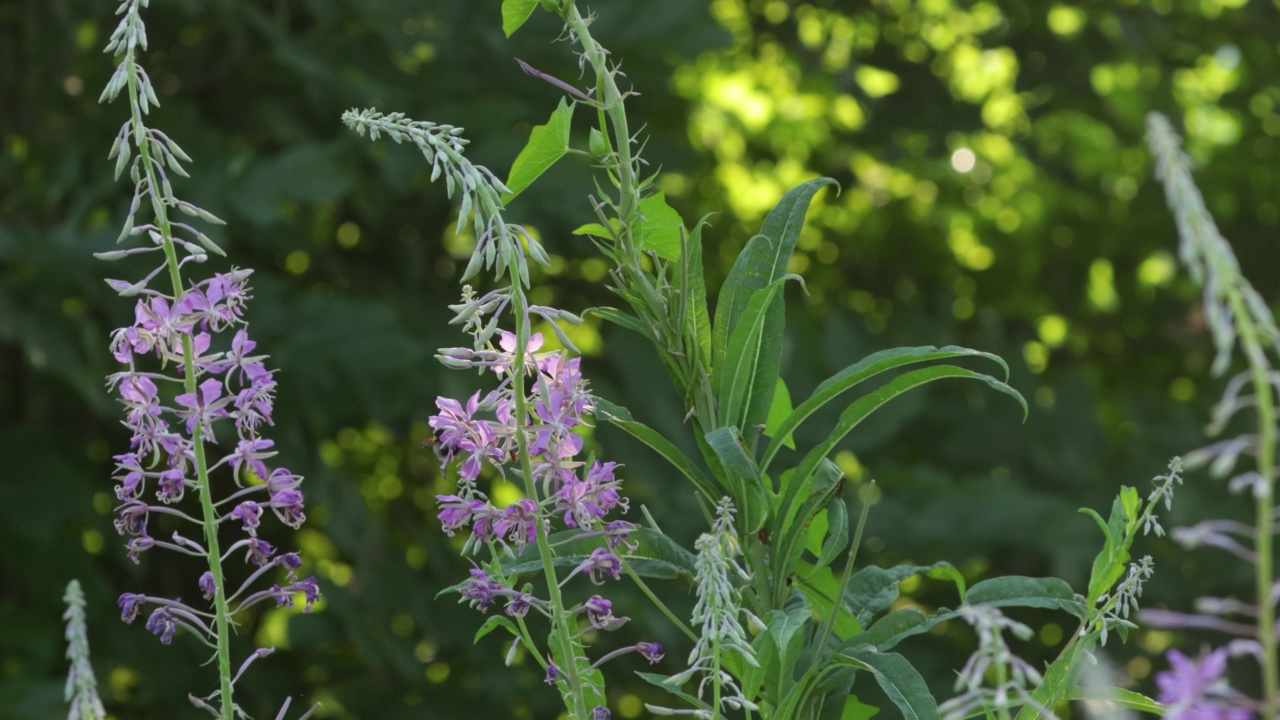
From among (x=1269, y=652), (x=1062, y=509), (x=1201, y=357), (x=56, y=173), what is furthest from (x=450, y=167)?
(x=1201, y=357)

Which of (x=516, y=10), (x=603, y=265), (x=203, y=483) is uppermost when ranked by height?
(x=603, y=265)

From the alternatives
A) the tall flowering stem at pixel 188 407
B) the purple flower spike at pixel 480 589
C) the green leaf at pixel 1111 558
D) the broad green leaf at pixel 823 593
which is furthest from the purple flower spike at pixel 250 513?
the green leaf at pixel 1111 558

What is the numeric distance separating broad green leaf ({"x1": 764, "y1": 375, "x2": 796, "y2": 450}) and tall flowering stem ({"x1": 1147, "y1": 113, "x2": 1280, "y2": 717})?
1.36ft

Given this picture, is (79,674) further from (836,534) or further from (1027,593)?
(1027,593)

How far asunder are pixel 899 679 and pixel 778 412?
0.68 ft

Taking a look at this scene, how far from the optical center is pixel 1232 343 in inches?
16.7

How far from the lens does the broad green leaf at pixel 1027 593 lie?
32.0 inches

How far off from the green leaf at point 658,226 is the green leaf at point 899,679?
27 centimetres

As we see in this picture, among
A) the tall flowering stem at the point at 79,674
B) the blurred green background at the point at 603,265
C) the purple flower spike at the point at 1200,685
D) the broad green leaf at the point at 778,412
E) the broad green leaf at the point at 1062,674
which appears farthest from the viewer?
the blurred green background at the point at 603,265

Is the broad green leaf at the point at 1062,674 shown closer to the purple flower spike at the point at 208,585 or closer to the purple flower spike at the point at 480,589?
the purple flower spike at the point at 480,589

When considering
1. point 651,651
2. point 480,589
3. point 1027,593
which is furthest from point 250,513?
point 1027,593

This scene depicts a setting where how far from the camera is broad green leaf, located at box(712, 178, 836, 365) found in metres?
0.87

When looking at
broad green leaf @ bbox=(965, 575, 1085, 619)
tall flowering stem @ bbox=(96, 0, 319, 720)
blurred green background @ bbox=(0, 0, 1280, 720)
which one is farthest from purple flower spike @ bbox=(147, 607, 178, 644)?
blurred green background @ bbox=(0, 0, 1280, 720)

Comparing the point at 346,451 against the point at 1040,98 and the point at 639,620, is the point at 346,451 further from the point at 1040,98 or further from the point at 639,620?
the point at 1040,98
